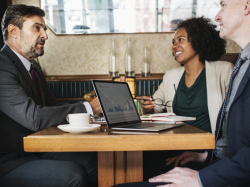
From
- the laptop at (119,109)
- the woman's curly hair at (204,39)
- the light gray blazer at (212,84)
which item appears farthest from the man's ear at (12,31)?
the woman's curly hair at (204,39)

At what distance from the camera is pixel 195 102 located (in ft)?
7.30

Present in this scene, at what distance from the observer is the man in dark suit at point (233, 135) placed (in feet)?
2.71

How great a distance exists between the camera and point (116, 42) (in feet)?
11.0

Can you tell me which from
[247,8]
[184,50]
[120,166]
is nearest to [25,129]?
[120,166]

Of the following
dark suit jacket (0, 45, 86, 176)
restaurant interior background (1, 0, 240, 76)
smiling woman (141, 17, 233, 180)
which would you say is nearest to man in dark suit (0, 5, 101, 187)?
dark suit jacket (0, 45, 86, 176)

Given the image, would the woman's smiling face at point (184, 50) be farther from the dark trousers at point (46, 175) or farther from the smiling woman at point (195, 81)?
the dark trousers at point (46, 175)

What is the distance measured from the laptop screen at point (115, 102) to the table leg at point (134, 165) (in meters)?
0.18

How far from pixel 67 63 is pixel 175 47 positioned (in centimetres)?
156

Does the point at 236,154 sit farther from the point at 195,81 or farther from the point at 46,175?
the point at 195,81

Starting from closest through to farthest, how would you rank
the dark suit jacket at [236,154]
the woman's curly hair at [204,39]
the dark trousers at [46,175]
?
1. the dark suit jacket at [236,154]
2. the dark trousers at [46,175]
3. the woman's curly hair at [204,39]

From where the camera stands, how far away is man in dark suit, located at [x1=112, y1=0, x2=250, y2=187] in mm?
826

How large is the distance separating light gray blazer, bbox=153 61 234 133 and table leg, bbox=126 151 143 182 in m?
1.04

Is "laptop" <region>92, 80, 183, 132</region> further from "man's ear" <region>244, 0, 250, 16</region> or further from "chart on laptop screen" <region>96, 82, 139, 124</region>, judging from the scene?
"man's ear" <region>244, 0, 250, 16</region>

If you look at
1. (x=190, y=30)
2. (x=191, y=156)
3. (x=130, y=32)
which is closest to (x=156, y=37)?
(x=130, y=32)
